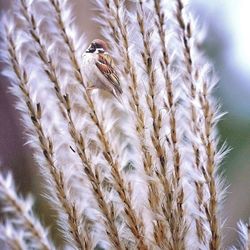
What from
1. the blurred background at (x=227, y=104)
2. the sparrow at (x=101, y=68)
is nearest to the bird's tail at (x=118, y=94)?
the sparrow at (x=101, y=68)

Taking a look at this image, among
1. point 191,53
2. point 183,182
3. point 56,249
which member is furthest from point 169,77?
point 56,249

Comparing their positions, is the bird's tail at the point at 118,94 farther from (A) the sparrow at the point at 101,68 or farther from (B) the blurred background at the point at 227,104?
(B) the blurred background at the point at 227,104

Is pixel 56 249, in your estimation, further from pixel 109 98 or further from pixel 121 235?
pixel 109 98

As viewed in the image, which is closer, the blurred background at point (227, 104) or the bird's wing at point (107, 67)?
the bird's wing at point (107, 67)

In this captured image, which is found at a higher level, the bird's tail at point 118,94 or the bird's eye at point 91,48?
the bird's eye at point 91,48

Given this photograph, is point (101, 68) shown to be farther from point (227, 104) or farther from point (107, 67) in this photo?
point (227, 104)

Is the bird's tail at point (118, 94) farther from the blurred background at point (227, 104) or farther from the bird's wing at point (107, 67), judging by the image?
the blurred background at point (227, 104)

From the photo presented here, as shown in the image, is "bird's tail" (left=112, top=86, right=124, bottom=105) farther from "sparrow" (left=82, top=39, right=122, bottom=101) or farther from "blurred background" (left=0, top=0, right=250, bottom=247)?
"blurred background" (left=0, top=0, right=250, bottom=247)

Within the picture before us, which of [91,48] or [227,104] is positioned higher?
[91,48]

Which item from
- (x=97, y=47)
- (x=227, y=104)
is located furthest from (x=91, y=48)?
Answer: (x=227, y=104)
